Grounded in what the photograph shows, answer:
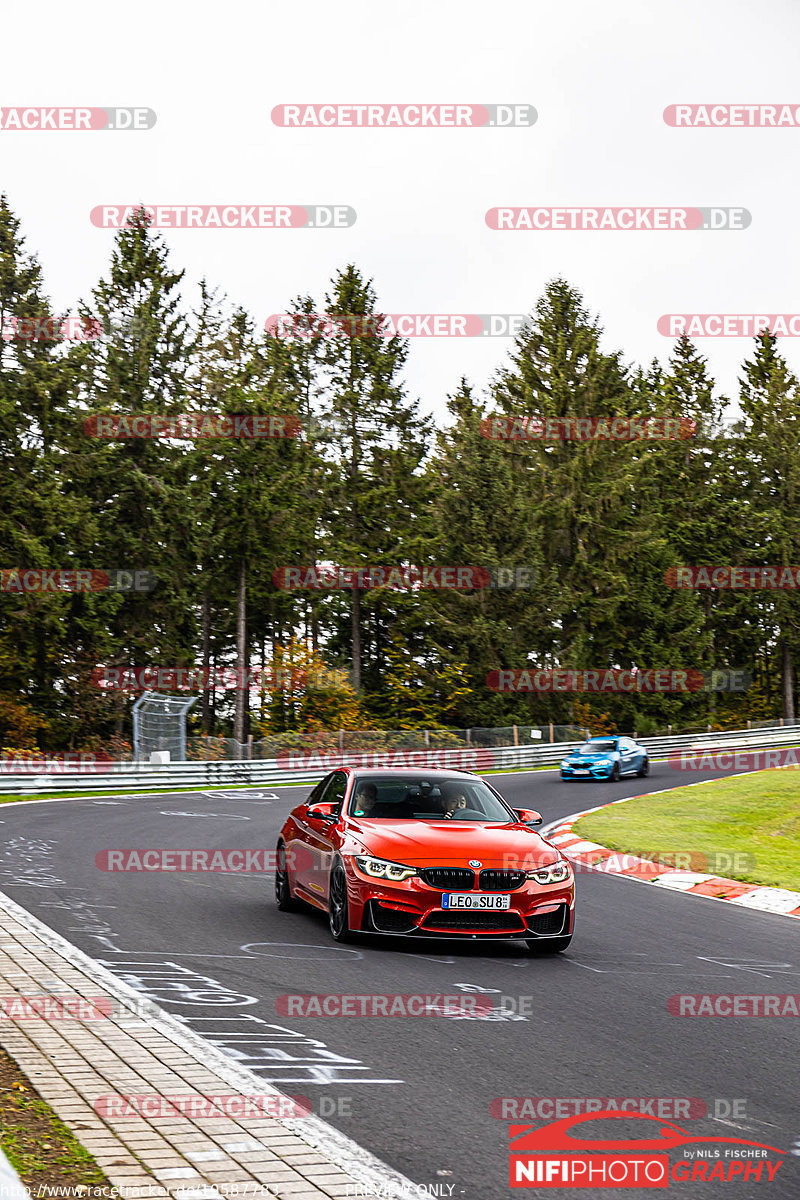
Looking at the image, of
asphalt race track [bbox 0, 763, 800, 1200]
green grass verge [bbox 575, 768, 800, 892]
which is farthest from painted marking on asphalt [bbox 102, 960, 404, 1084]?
green grass verge [bbox 575, 768, 800, 892]

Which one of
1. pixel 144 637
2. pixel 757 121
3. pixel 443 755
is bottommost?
pixel 443 755

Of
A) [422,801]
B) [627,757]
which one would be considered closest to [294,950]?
[422,801]

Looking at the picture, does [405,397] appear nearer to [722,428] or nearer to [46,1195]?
[722,428]

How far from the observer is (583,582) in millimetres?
58750

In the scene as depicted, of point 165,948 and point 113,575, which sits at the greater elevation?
point 113,575

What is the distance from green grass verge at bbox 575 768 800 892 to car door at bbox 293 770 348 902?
5.72m

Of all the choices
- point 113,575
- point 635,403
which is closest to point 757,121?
point 113,575

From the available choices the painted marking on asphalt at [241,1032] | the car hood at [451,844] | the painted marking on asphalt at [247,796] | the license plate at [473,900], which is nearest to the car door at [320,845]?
the car hood at [451,844]

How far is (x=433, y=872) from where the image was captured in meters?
9.57

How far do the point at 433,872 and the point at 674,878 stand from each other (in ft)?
23.1

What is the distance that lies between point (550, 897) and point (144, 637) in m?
43.1

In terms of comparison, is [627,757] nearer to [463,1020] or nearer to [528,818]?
[528,818]

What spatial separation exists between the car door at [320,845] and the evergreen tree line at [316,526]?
1400 inches

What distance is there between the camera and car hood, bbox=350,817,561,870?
970 cm
